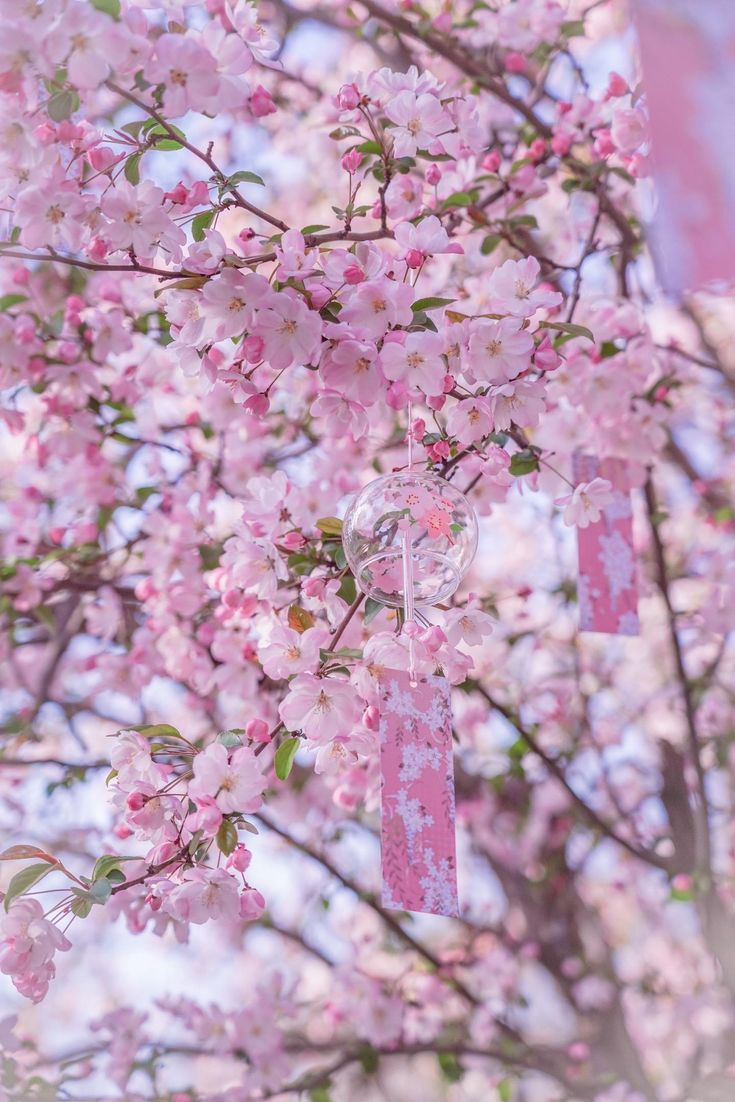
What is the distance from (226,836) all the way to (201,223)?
60cm

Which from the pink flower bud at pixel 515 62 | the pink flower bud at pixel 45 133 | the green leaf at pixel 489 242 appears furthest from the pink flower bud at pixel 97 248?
the pink flower bud at pixel 515 62

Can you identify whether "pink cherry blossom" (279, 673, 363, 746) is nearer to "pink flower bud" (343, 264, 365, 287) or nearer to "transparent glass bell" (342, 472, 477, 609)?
"transparent glass bell" (342, 472, 477, 609)

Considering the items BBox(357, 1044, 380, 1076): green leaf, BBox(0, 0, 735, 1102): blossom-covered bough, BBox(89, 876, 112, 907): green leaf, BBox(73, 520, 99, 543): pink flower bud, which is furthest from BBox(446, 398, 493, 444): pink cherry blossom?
BBox(357, 1044, 380, 1076): green leaf

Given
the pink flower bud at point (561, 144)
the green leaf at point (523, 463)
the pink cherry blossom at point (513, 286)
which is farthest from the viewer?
the pink flower bud at point (561, 144)

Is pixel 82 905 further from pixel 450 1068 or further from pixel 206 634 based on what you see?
pixel 450 1068

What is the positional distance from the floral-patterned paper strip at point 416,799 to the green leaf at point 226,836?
0.46 ft

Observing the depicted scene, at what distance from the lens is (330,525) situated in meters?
1.36

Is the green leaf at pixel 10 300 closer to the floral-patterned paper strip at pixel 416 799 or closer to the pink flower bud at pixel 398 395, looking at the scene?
the pink flower bud at pixel 398 395

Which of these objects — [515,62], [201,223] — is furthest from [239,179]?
[515,62]

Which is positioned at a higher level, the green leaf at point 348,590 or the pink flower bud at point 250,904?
the green leaf at point 348,590

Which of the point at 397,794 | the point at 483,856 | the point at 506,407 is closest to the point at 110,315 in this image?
the point at 506,407

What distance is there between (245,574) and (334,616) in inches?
4.5

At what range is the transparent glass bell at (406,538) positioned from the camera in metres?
1.19

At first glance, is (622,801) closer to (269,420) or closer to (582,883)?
(582,883)
